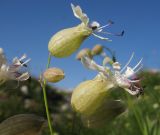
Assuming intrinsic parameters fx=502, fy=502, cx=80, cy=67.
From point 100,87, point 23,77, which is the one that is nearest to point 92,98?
point 100,87

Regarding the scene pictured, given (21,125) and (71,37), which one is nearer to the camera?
(21,125)

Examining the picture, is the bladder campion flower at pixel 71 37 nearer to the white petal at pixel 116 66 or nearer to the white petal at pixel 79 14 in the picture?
the white petal at pixel 79 14

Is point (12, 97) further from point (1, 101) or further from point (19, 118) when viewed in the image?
point (19, 118)

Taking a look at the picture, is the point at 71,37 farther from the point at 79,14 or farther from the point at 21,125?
the point at 21,125

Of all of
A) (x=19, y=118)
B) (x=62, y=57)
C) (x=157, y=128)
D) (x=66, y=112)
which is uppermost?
(x=62, y=57)

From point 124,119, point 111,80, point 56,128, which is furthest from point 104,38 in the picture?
point 56,128

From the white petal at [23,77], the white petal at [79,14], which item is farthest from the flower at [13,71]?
the white petal at [79,14]
